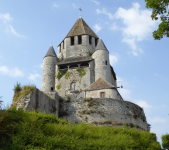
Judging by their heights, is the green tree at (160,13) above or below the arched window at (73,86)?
below

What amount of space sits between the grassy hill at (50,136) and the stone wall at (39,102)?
11.7 ft

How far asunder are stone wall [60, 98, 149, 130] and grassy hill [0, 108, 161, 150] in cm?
667

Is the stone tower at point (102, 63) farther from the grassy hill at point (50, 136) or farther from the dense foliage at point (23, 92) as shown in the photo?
the grassy hill at point (50, 136)

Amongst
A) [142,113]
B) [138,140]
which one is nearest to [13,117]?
[138,140]

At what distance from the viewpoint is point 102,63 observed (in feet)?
106

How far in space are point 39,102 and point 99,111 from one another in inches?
248

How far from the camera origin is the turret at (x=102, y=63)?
31.8m

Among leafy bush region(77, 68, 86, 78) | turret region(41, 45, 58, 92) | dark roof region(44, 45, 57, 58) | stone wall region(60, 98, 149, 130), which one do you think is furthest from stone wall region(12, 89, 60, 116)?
dark roof region(44, 45, 57, 58)

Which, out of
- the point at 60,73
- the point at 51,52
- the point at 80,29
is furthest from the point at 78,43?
the point at 60,73

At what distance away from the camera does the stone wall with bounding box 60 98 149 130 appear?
2164cm

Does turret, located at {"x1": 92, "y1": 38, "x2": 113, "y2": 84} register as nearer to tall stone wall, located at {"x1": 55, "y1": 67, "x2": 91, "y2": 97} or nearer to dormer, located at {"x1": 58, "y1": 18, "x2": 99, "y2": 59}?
tall stone wall, located at {"x1": 55, "y1": 67, "x2": 91, "y2": 97}

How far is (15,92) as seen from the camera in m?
17.6

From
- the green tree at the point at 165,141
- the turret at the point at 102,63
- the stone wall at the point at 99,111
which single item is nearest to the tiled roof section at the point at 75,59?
the turret at the point at 102,63

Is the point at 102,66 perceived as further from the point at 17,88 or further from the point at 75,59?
the point at 17,88
